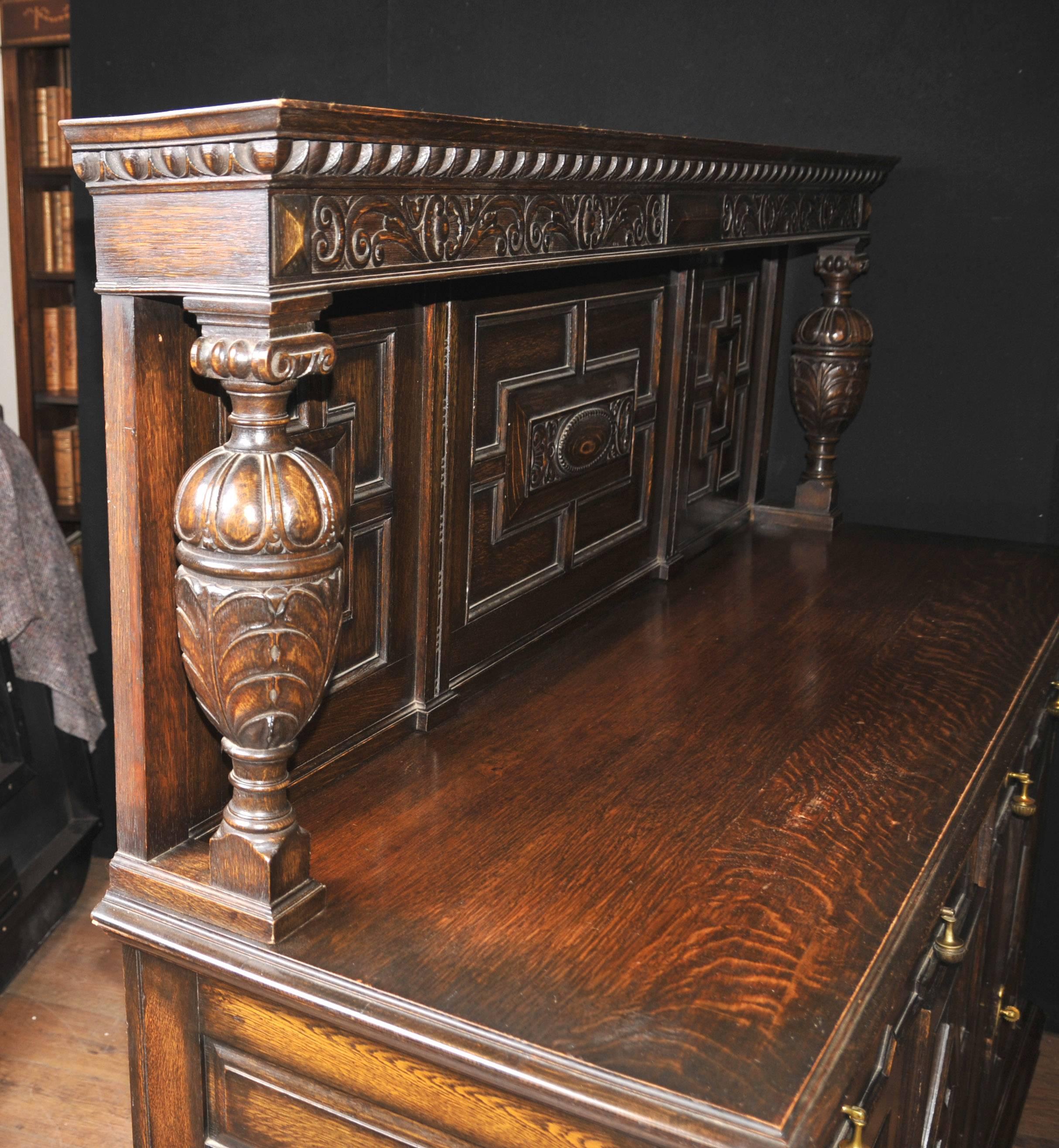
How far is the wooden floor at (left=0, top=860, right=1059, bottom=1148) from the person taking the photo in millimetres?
2344

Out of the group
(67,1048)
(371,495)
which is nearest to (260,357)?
(371,495)

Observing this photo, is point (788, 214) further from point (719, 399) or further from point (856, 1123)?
point (856, 1123)

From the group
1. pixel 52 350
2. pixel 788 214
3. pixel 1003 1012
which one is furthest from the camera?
pixel 52 350

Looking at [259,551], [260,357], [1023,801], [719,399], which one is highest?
[260,357]

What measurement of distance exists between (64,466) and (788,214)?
3452 mm

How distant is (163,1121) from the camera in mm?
1265

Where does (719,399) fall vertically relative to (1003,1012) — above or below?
above

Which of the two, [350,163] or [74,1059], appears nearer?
[350,163]

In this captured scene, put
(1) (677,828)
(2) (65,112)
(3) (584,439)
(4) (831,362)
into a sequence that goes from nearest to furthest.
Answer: (1) (677,828), (3) (584,439), (4) (831,362), (2) (65,112)

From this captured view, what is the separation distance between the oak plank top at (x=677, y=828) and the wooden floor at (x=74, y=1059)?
111 cm

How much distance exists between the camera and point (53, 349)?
469cm

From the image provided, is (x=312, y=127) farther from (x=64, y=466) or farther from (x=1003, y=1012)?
(x=64, y=466)

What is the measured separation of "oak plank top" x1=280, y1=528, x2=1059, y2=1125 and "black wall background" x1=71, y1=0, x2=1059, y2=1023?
606mm

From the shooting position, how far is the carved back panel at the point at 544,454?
1.60m
